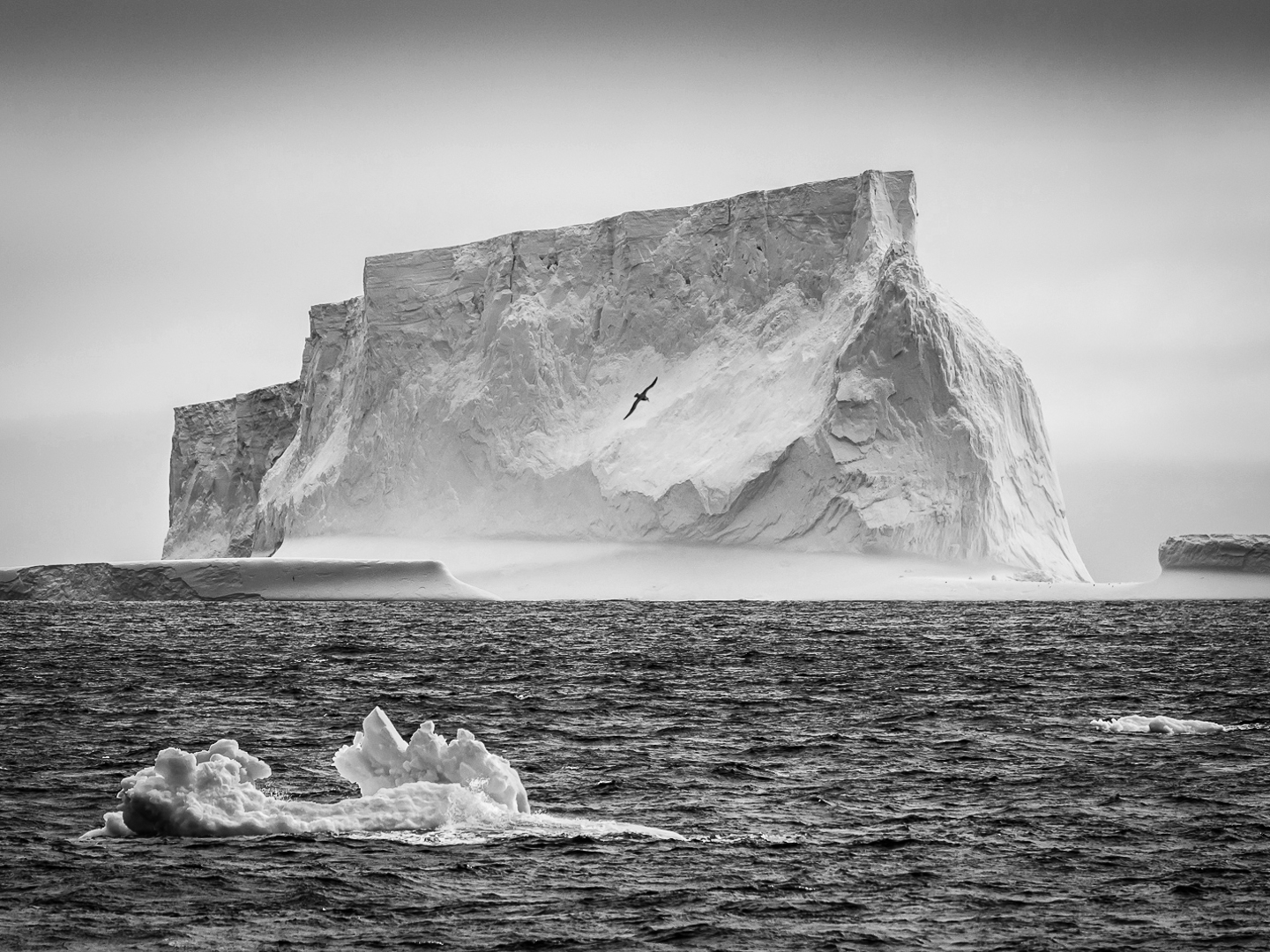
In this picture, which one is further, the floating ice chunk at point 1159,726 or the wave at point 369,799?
the floating ice chunk at point 1159,726

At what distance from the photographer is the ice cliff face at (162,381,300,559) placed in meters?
61.6

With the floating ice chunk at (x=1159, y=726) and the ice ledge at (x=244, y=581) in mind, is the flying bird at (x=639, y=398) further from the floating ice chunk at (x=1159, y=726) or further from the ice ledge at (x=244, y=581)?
the floating ice chunk at (x=1159, y=726)

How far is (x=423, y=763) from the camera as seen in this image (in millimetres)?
9594

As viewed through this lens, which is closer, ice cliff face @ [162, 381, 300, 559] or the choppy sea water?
the choppy sea water

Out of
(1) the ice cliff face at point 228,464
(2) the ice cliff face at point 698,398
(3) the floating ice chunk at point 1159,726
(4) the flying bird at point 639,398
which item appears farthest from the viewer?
(1) the ice cliff face at point 228,464

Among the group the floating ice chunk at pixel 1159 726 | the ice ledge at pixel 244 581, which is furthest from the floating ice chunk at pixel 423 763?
the ice ledge at pixel 244 581

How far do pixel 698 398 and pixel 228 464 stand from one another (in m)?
24.4

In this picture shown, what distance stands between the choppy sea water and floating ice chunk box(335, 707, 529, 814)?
402 mm

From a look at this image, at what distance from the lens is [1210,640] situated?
26422 mm

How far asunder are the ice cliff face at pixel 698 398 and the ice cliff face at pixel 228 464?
9.24 metres

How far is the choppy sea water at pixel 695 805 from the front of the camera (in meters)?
7.18

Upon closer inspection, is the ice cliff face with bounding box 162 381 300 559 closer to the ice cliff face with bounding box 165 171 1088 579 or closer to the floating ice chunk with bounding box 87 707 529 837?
the ice cliff face with bounding box 165 171 1088 579

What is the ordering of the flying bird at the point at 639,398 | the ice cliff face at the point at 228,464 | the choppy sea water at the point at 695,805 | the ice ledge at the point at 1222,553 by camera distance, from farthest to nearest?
1. the ice cliff face at the point at 228,464
2. the flying bird at the point at 639,398
3. the ice ledge at the point at 1222,553
4. the choppy sea water at the point at 695,805

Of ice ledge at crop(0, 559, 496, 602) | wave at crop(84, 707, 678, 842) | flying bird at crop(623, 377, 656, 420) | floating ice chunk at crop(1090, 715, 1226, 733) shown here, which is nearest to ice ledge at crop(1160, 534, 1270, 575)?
flying bird at crop(623, 377, 656, 420)
